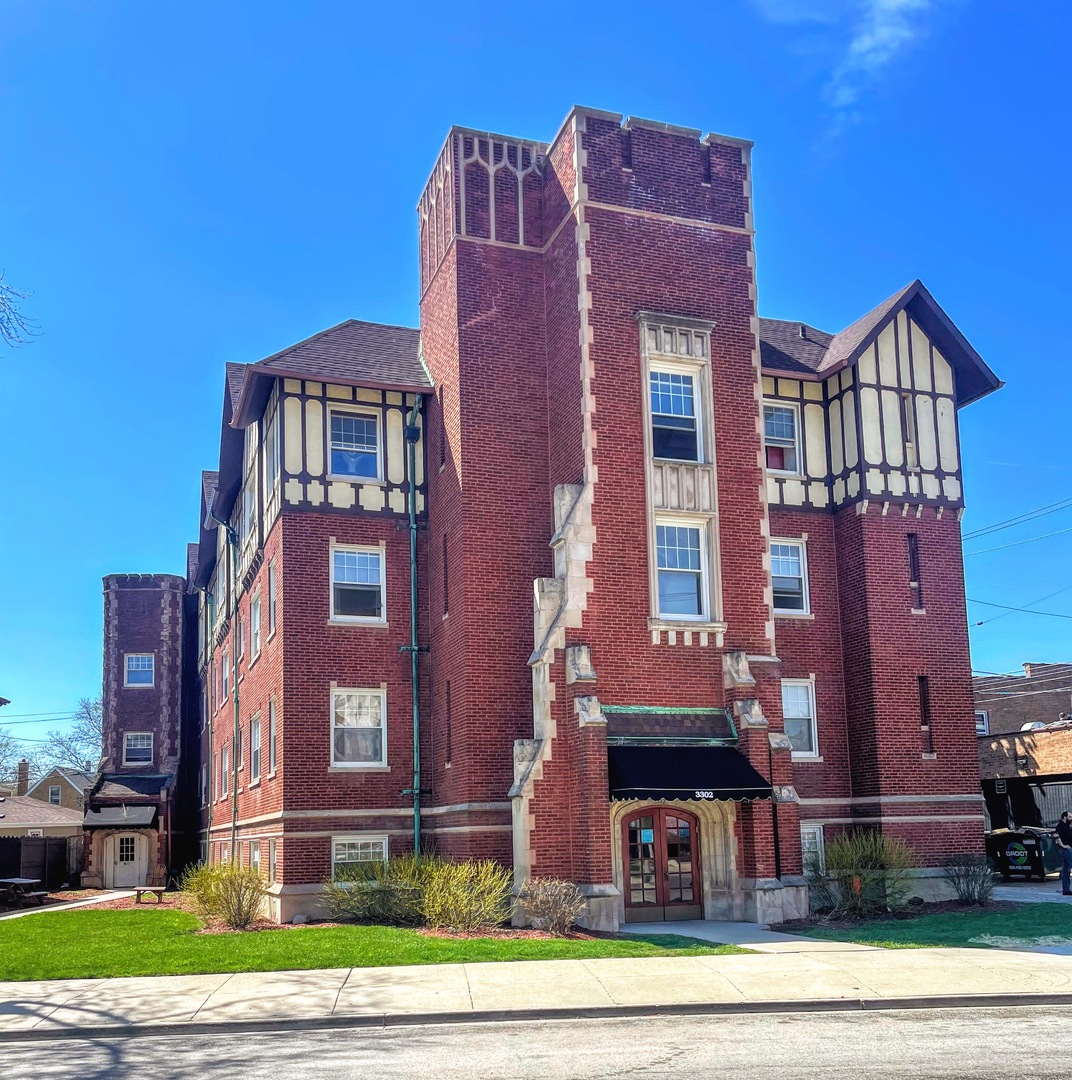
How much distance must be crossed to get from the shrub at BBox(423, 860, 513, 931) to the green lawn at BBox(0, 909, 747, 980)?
650 millimetres

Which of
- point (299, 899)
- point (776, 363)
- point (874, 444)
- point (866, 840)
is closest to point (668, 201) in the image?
point (776, 363)

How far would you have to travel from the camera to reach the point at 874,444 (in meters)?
28.8

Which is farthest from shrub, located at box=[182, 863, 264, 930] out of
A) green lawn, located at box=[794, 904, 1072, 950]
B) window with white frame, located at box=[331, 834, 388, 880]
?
green lawn, located at box=[794, 904, 1072, 950]

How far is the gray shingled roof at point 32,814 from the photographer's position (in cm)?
5741

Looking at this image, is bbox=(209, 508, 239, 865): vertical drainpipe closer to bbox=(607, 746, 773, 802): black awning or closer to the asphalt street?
bbox=(607, 746, 773, 802): black awning

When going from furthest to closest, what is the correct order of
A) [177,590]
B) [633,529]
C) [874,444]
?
[177,590]
[874,444]
[633,529]

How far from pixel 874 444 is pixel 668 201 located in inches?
308

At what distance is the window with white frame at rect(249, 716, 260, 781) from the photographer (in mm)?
29422

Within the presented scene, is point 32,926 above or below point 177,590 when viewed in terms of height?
below

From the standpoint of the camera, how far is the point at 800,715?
28172 millimetres

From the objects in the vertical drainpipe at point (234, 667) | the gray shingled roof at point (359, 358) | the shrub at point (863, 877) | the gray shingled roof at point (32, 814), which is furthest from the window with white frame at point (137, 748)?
the shrub at point (863, 877)

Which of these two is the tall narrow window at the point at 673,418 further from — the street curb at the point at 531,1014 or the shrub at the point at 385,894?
the street curb at the point at 531,1014

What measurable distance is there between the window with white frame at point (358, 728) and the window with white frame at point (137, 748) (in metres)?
25.6

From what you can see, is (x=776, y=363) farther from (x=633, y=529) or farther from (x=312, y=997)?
(x=312, y=997)
